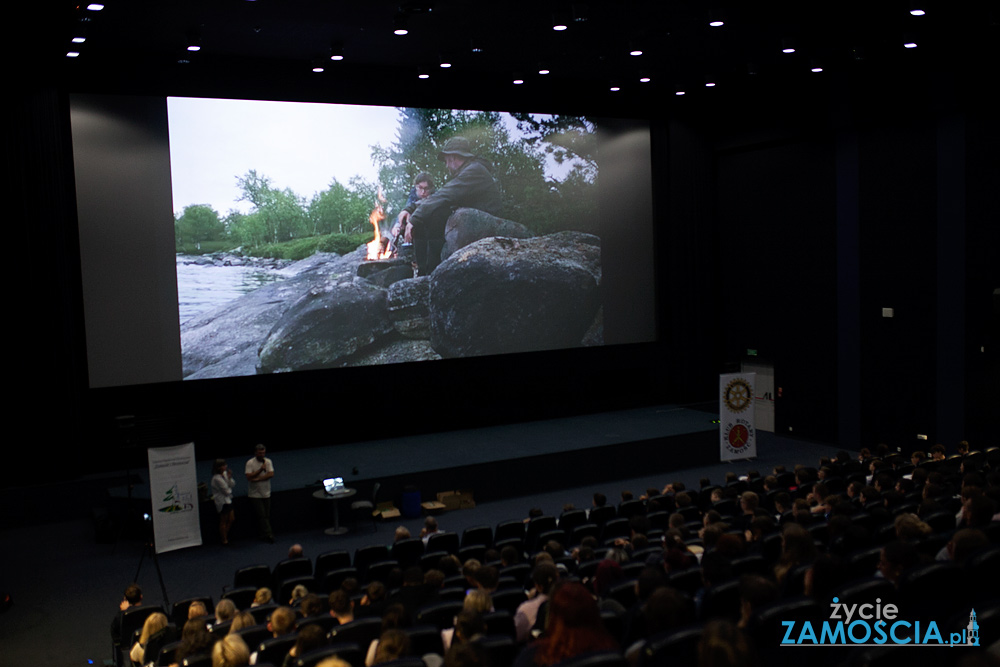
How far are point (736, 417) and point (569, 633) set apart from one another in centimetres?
1088

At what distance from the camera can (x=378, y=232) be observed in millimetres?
13797

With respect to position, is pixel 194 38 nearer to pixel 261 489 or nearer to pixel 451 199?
pixel 451 199

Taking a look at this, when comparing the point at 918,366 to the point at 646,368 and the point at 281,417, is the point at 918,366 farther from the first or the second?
the point at 281,417

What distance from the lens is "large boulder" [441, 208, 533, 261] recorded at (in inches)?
568

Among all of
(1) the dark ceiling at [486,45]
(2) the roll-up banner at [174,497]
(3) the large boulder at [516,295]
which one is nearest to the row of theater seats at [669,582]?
(2) the roll-up banner at [174,497]

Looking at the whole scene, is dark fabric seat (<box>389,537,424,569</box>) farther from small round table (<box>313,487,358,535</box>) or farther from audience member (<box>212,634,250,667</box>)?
audience member (<box>212,634,250,667</box>)

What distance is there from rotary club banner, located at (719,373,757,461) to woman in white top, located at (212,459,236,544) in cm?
747

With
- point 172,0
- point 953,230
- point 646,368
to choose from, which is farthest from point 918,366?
point 172,0

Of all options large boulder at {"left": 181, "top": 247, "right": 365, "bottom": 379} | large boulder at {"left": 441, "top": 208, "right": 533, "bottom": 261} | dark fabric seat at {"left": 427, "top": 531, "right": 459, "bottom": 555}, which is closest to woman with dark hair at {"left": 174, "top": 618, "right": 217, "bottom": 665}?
dark fabric seat at {"left": 427, "top": 531, "right": 459, "bottom": 555}

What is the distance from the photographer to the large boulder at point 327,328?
13188mm

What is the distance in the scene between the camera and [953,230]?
12805 millimetres

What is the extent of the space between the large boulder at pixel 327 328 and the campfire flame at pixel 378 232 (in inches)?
20.0

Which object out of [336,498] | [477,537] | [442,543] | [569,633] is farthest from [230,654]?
[336,498]

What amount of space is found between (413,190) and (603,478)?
5.81 metres
